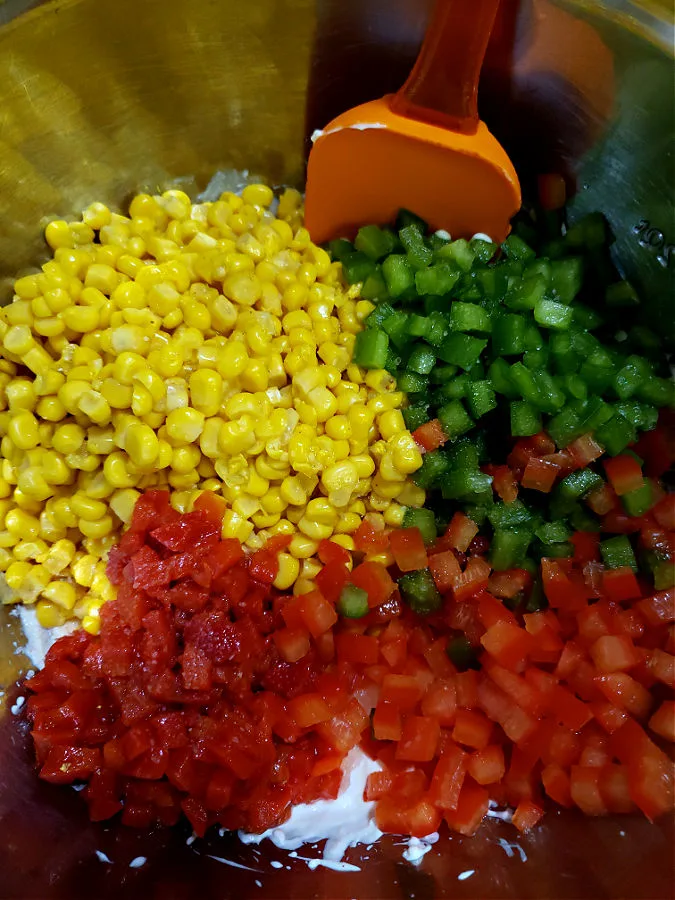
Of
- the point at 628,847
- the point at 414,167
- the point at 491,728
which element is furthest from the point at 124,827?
the point at 414,167

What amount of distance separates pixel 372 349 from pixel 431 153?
0.61m

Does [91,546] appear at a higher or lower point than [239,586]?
lower

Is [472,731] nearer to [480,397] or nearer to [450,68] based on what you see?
[480,397]

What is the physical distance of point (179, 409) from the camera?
1814 mm

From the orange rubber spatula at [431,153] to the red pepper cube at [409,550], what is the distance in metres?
1.00

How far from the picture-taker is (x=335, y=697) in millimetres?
1824

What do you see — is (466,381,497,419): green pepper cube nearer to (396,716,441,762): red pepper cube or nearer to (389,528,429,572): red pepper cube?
(389,528,429,572): red pepper cube

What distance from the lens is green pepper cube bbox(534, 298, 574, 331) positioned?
6.06 feet

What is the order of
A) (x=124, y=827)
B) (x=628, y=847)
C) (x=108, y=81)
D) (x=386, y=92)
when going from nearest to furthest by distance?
(x=628, y=847) → (x=124, y=827) → (x=108, y=81) → (x=386, y=92)

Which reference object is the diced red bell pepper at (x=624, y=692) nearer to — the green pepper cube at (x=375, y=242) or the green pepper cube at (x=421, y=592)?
the green pepper cube at (x=421, y=592)

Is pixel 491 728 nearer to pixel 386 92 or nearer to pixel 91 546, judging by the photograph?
pixel 91 546

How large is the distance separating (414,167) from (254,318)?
2.20 ft

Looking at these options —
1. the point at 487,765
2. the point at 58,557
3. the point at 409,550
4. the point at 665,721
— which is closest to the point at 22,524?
the point at 58,557

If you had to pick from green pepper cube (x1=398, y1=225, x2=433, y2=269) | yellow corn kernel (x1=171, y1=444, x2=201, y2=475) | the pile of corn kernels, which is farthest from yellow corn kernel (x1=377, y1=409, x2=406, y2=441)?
yellow corn kernel (x1=171, y1=444, x2=201, y2=475)
